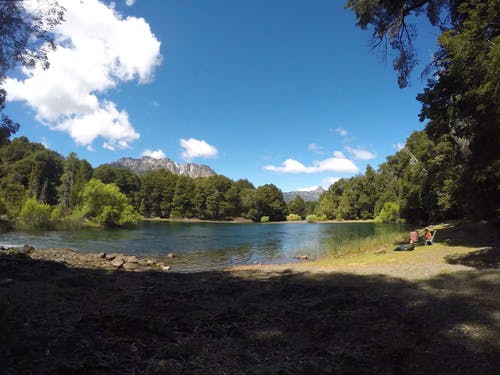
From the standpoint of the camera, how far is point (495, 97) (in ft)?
29.8

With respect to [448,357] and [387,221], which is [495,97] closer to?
[448,357]

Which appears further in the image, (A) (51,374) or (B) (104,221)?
(B) (104,221)

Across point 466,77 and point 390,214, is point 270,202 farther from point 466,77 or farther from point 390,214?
point 466,77

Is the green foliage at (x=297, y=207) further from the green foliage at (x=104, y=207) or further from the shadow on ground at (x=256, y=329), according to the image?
the shadow on ground at (x=256, y=329)

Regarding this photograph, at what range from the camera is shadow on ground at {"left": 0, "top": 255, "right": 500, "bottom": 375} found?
4.21 meters

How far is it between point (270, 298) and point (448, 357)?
473 centimetres

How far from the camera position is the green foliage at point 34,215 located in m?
44.8

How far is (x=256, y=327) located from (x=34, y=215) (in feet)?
164

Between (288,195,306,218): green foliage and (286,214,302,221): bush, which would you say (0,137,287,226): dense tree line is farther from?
(288,195,306,218): green foliage

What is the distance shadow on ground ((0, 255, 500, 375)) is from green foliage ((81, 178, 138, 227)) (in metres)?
51.3

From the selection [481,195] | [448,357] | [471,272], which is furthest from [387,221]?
[448,357]

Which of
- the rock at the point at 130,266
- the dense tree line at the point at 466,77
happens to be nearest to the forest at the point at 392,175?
the dense tree line at the point at 466,77

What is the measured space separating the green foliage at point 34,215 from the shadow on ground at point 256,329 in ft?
141

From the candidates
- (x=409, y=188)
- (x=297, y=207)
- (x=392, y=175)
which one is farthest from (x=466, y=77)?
(x=297, y=207)
